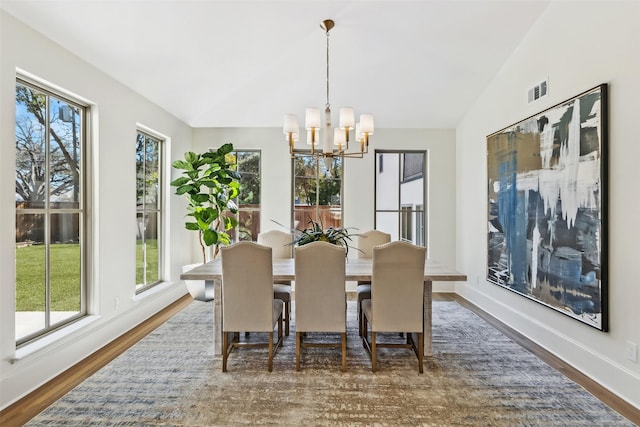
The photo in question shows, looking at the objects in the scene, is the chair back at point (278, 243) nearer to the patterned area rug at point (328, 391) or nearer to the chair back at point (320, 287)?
the patterned area rug at point (328, 391)

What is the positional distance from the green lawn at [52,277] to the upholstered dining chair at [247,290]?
1.42 m

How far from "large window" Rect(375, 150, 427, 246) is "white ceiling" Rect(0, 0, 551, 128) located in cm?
67

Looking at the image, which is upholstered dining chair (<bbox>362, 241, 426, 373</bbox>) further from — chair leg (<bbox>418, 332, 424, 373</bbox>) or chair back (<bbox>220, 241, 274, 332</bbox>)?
chair back (<bbox>220, 241, 274, 332</bbox>)

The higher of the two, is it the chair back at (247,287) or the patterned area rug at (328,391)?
the chair back at (247,287)

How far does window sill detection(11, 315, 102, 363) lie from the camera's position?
2.32 metres

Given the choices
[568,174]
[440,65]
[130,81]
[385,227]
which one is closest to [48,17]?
[130,81]

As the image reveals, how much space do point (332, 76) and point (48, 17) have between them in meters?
2.78

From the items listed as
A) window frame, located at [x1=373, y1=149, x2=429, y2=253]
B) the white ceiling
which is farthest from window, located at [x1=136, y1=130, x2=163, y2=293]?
window frame, located at [x1=373, y1=149, x2=429, y2=253]

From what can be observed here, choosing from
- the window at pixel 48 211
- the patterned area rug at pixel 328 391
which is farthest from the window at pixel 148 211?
the patterned area rug at pixel 328 391

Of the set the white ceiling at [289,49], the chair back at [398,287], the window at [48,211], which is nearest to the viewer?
the window at [48,211]

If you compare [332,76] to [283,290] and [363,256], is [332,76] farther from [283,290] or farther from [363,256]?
[283,290]

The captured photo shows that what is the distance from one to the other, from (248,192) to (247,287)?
116 inches

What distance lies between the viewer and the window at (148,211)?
405 centimetres

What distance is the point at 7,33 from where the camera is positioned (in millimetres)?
2207
